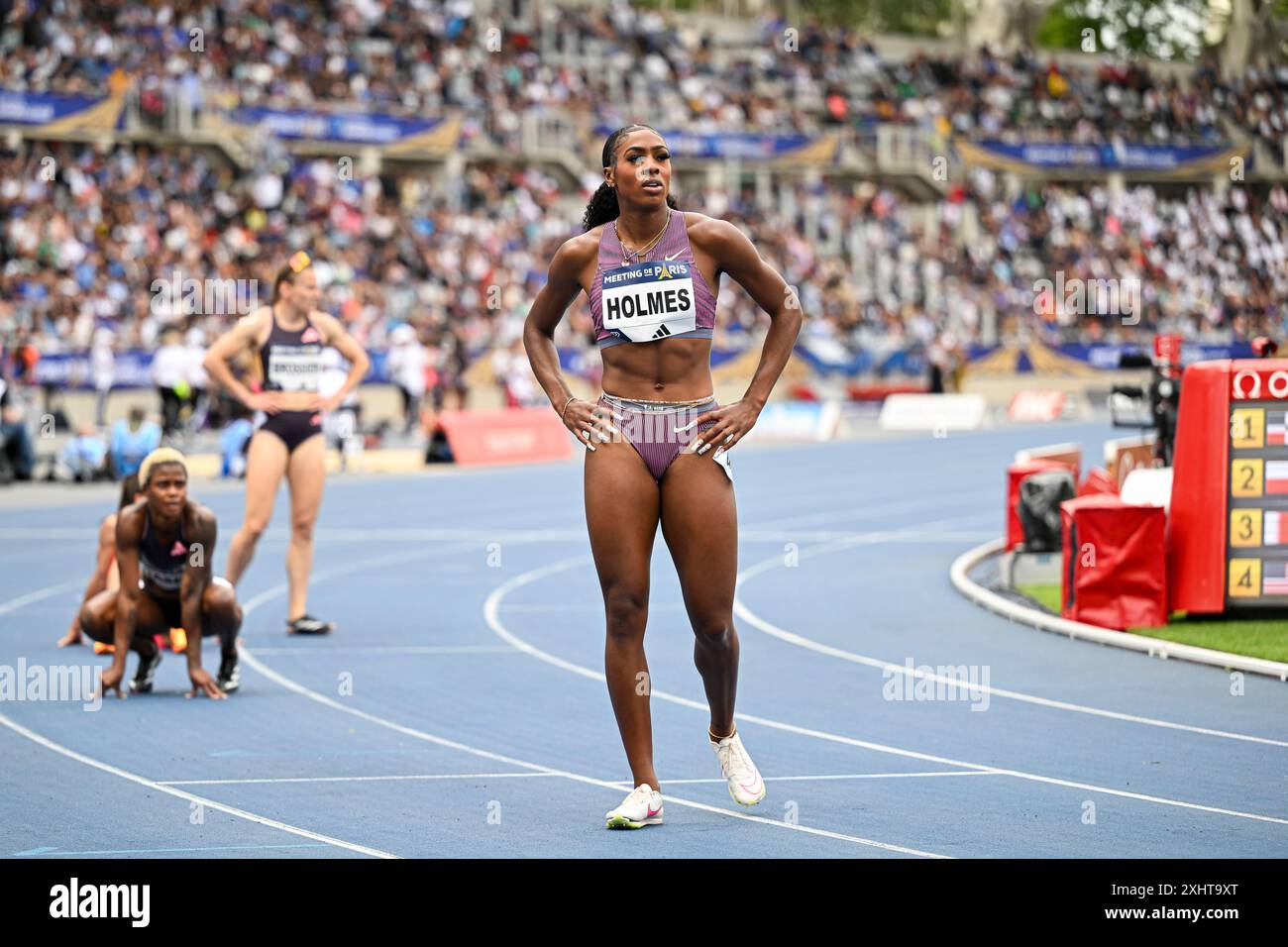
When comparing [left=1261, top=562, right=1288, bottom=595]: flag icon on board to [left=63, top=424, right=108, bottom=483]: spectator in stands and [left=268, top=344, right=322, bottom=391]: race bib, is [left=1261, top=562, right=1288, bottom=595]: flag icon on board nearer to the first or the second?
[left=268, top=344, right=322, bottom=391]: race bib

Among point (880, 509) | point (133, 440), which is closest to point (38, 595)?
point (133, 440)

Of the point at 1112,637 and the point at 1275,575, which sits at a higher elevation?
the point at 1275,575

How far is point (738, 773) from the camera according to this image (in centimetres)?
695

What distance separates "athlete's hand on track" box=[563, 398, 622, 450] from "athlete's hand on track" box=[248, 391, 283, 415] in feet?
17.4

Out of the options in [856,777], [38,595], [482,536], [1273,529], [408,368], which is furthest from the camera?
[408,368]

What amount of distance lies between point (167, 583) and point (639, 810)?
413cm

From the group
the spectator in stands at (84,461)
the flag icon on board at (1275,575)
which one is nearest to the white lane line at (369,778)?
the flag icon on board at (1275,575)

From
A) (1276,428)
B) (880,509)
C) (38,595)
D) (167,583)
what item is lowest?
(880,509)

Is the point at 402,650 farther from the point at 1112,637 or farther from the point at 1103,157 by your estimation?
the point at 1103,157

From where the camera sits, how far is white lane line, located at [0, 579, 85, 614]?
45.2 feet

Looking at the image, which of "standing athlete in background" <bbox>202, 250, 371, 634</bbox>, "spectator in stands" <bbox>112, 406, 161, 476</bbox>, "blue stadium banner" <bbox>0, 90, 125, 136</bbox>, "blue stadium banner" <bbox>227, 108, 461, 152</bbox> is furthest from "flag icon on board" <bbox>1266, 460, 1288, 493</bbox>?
"blue stadium banner" <bbox>227, 108, 461, 152</bbox>

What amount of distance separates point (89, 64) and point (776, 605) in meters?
26.3

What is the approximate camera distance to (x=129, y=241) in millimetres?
33281
